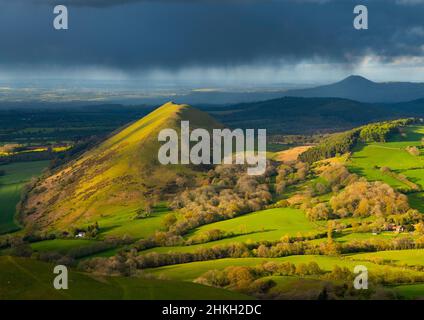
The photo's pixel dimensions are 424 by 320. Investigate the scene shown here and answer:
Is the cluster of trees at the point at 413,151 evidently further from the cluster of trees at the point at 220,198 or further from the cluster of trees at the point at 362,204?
the cluster of trees at the point at 362,204

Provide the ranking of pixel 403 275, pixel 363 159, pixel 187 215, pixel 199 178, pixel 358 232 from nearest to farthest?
1. pixel 403 275
2. pixel 358 232
3. pixel 187 215
4. pixel 199 178
5. pixel 363 159

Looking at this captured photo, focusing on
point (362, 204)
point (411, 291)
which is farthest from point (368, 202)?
point (411, 291)

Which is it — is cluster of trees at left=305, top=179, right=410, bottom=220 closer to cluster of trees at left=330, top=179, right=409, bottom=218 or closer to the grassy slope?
cluster of trees at left=330, top=179, right=409, bottom=218

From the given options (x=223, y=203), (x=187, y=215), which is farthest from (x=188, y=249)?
(x=223, y=203)

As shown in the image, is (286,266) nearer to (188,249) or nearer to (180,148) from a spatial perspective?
(188,249)

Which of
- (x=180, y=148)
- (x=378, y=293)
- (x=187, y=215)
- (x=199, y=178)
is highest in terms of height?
(x=180, y=148)
